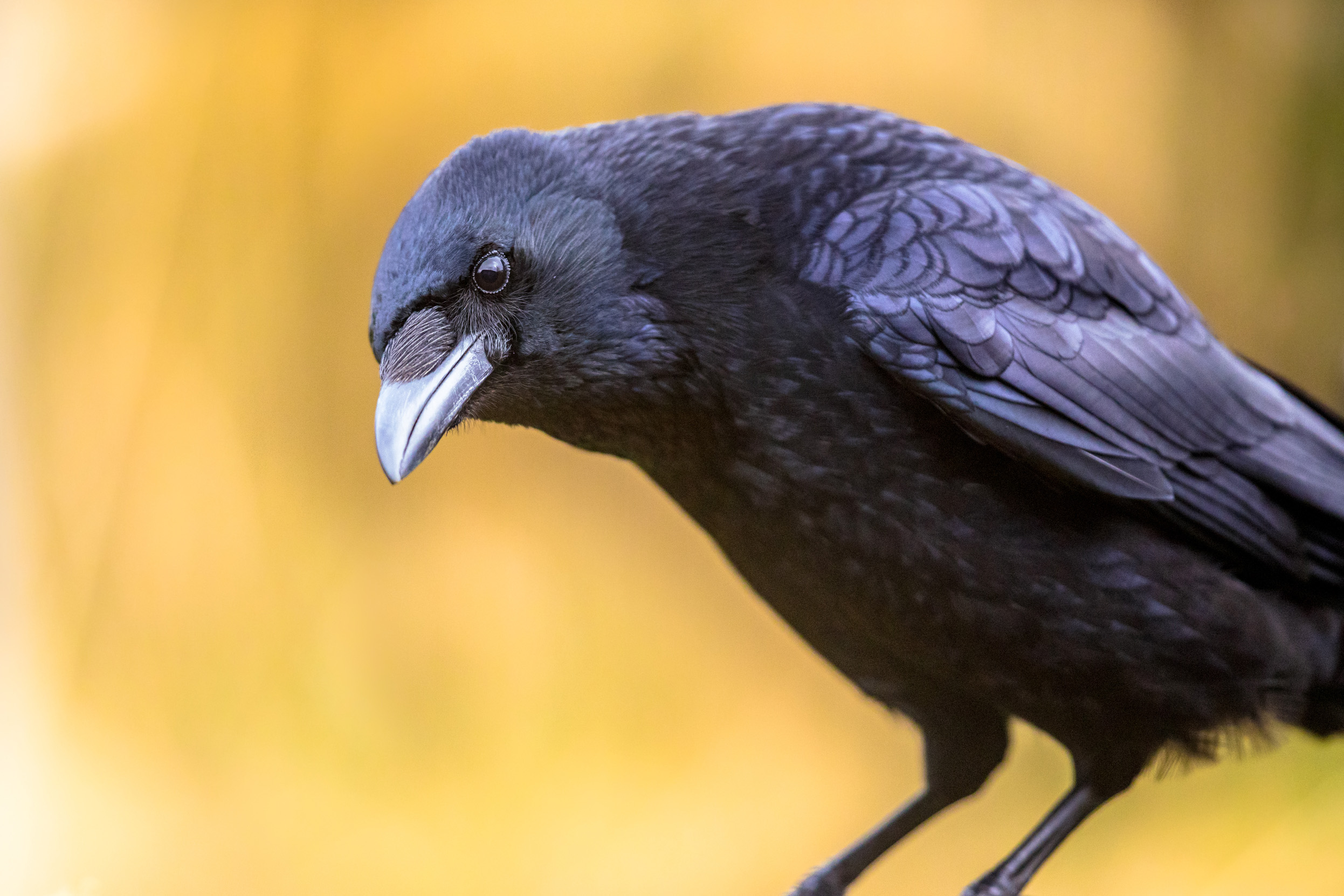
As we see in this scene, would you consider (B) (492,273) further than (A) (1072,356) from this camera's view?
No

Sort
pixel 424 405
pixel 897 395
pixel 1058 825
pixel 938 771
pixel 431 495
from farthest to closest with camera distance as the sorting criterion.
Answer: pixel 431 495
pixel 938 771
pixel 1058 825
pixel 897 395
pixel 424 405

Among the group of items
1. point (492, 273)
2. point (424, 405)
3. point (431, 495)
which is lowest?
point (431, 495)

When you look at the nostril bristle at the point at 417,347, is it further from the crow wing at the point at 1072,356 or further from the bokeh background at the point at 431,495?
the bokeh background at the point at 431,495

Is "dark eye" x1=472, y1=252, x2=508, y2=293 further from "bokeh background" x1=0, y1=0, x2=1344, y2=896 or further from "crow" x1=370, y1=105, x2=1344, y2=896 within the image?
"bokeh background" x1=0, y1=0, x2=1344, y2=896

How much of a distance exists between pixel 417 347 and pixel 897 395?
59 cm

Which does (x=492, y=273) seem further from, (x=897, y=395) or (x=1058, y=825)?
(x=1058, y=825)

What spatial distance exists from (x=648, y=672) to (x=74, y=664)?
1259 millimetres

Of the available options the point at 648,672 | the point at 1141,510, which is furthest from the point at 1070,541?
the point at 648,672

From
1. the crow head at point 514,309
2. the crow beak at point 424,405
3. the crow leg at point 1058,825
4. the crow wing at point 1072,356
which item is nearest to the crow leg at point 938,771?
the crow leg at point 1058,825

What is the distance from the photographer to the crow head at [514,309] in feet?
4.41

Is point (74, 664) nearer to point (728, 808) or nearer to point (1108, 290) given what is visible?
point (728, 808)

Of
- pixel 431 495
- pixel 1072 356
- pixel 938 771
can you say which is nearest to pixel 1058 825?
pixel 938 771

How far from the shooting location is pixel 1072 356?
1499mm

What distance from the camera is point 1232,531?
1.57 meters
